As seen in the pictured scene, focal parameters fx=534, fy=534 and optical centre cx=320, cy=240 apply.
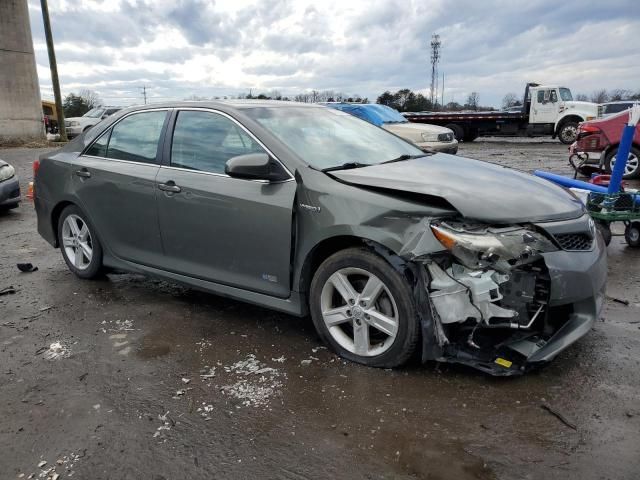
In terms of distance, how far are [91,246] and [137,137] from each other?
1204mm

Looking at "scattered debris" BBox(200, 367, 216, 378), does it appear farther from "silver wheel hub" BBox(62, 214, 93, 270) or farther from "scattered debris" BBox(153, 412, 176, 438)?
"silver wheel hub" BBox(62, 214, 93, 270)

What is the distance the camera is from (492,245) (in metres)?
2.86

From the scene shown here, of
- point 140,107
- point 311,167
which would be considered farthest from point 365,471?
point 140,107

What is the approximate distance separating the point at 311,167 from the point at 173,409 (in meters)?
1.68

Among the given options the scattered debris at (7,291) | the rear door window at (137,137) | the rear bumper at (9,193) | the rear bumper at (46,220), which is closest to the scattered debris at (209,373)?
the rear door window at (137,137)

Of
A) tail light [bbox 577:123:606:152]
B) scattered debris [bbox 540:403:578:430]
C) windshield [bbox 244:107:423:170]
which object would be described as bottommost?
scattered debris [bbox 540:403:578:430]

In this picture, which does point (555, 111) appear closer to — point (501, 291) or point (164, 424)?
point (501, 291)

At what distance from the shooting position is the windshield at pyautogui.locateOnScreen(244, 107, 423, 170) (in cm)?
370

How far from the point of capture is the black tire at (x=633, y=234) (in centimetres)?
600

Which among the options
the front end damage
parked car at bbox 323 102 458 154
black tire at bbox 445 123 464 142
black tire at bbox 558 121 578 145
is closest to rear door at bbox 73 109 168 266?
the front end damage

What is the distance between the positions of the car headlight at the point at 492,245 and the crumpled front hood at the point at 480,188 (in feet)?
0.28

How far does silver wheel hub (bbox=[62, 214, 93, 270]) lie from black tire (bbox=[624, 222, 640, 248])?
18.8ft

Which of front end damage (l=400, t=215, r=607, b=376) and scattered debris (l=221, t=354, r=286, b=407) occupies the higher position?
front end damage (l=400, t=215, r=607, b=376)

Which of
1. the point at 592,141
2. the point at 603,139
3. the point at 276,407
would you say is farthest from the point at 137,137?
the point at 603,139
